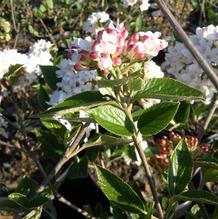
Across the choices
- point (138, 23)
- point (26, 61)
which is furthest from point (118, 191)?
point (138, 23)

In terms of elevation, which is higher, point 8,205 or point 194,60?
point 194,60

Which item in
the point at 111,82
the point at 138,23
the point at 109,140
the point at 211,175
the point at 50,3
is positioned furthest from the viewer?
the point at 50,3

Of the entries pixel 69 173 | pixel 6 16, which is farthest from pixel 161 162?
A: pixel 6 16

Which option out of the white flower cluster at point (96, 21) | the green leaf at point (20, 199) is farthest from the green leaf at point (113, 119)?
the white flower cluster at point (96, 21)

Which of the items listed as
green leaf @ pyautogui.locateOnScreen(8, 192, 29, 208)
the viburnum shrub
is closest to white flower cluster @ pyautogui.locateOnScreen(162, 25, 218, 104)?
the viburnum shrub

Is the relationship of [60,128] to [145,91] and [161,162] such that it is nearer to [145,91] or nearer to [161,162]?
[161,162]

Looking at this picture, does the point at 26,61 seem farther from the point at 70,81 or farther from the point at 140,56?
the point at 140,56
